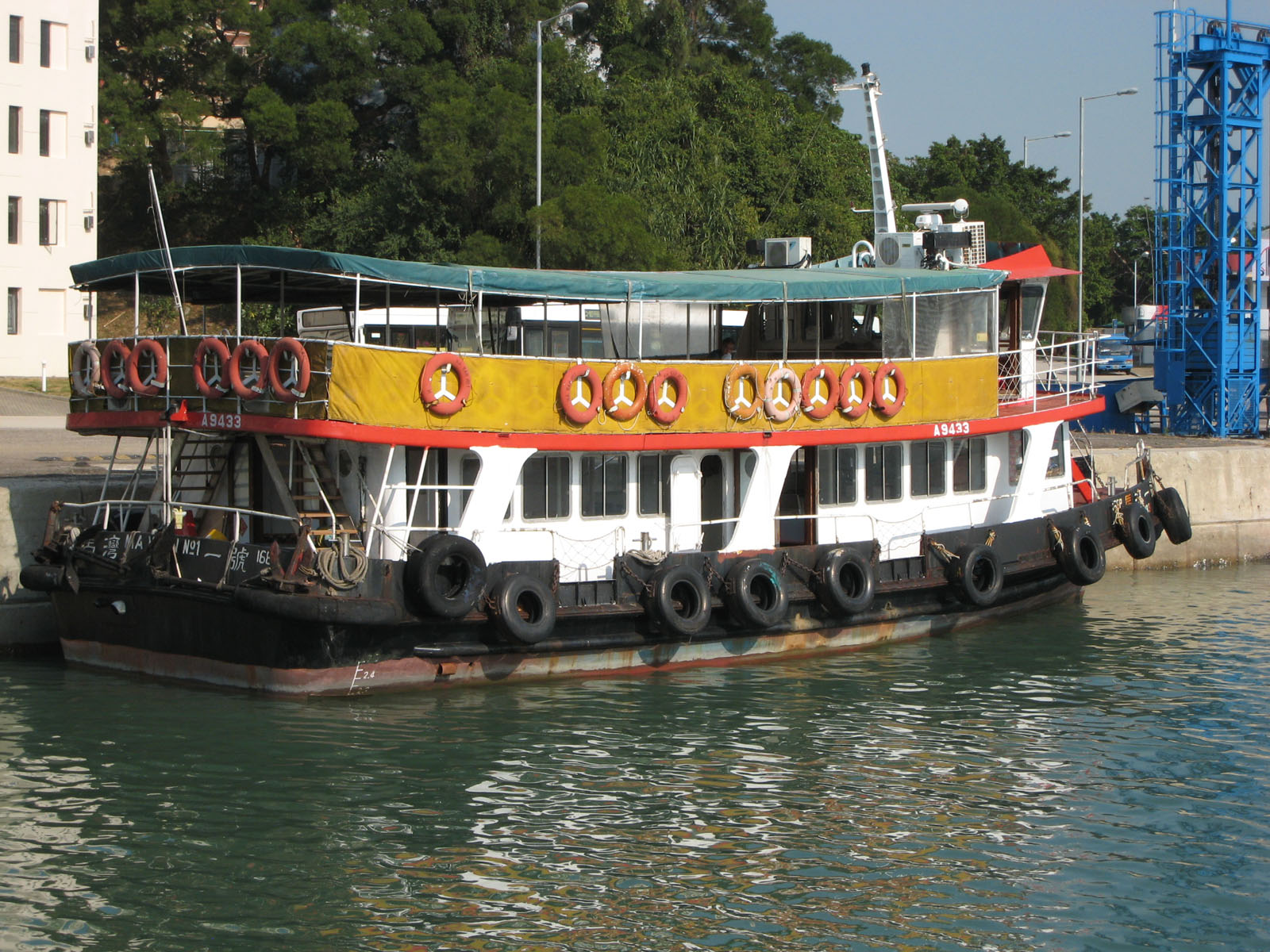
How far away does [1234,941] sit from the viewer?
8570 millimetres

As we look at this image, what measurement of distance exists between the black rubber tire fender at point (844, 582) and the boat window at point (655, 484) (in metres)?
1.83

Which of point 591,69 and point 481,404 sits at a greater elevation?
point 591,69

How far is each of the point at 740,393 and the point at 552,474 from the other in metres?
2.26

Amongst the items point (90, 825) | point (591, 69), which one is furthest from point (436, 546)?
point (591, 69)

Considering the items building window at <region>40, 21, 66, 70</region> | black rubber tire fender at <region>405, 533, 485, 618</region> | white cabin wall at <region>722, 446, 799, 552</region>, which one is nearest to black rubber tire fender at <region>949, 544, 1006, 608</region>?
white cabin wall at <region>722, 446, 799, 552</region>

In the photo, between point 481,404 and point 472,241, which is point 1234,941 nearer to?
point 481,404

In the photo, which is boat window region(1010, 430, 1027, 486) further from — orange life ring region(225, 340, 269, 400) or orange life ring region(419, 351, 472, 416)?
orange life ring region(225, 340, 269, 400)

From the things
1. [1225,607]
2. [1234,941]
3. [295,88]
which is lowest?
[1234,941]

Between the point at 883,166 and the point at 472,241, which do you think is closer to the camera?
the point at 883,166

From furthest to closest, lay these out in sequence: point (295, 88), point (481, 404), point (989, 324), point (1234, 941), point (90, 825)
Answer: point (295, 88)
point (989, 324)
point (481, 404)
point (90, 825)
point (1234, 941)

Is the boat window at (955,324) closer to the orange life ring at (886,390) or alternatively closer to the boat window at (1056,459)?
the orange life ring at (886,390)

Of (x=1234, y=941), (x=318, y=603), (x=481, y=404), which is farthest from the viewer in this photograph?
(x=481, y=404)

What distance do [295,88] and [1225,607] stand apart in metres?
32.4

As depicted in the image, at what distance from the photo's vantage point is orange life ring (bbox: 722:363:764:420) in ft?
Answer: 50.7
